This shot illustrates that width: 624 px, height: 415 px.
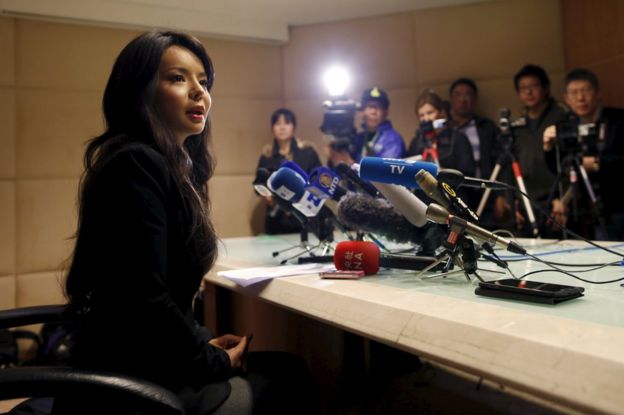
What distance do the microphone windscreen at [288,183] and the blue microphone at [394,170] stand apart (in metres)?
0.32

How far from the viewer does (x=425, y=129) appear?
2.75 metres

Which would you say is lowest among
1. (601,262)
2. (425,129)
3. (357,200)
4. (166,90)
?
(601,262)

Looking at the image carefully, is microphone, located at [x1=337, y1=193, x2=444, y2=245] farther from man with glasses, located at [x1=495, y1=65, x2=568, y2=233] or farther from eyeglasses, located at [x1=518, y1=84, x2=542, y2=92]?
eyeglasses, located at [x1=518, y1=84, x2=542, y2=92]

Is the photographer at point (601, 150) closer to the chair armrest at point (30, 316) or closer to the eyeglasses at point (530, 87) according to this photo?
the eyeglasses at point (530, 87)

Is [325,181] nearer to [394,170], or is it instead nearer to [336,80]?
[394,170]

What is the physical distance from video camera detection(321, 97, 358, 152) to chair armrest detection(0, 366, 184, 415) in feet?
8.44

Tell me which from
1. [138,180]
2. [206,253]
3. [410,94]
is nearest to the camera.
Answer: [138,180]

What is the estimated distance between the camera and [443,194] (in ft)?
2.98

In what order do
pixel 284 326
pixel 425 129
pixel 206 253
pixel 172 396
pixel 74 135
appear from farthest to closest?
pixel 74 135 < pixel 425 129 < pixel 284 326 < pixel 206 253 < pixel 172 396

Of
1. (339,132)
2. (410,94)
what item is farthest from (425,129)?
(410,94)

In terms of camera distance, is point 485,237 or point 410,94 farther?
point 410,94

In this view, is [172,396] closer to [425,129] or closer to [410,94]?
[425,129]

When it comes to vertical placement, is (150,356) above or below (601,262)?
below

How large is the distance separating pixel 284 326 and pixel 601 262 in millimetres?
812
